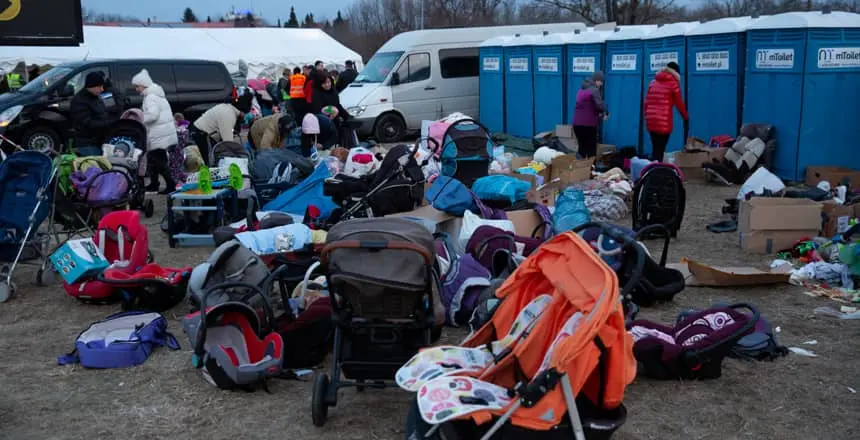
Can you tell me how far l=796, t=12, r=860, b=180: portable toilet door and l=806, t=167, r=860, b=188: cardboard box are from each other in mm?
524

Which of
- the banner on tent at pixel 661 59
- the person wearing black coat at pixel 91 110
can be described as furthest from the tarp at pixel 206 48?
the banner on tent at pixel 661 59

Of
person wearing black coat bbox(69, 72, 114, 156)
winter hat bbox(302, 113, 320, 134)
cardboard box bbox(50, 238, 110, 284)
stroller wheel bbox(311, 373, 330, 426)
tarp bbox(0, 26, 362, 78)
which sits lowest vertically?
stroller wheel bbox(311, 373, 330, 426)

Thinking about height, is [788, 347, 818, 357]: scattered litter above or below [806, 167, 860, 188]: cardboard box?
below

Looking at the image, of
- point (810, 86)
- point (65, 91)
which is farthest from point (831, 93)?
point (65, 91)

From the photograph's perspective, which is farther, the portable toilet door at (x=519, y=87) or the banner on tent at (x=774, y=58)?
the portable toilet door at (x=519, y=87)

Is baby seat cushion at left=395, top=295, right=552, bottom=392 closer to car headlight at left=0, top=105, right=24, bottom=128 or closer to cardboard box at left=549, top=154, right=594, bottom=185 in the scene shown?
cardboard box at left=549, top=154, right=594, bottom=185

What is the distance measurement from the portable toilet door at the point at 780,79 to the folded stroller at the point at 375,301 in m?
8.49

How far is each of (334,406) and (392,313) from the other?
2.04 feet

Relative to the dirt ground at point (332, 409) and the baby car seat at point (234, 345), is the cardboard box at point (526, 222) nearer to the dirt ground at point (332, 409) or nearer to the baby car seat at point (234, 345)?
the dirt ground at point (332, 409)

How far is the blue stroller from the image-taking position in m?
7.55

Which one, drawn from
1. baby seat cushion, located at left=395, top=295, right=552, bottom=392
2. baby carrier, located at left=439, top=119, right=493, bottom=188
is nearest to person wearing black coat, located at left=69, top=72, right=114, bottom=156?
baby carrier, located at left=439, top=119, right=493, bottom=188

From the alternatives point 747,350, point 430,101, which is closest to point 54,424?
point 747,350

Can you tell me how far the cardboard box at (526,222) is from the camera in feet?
28.1

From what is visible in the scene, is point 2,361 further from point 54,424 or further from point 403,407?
point 403,407
